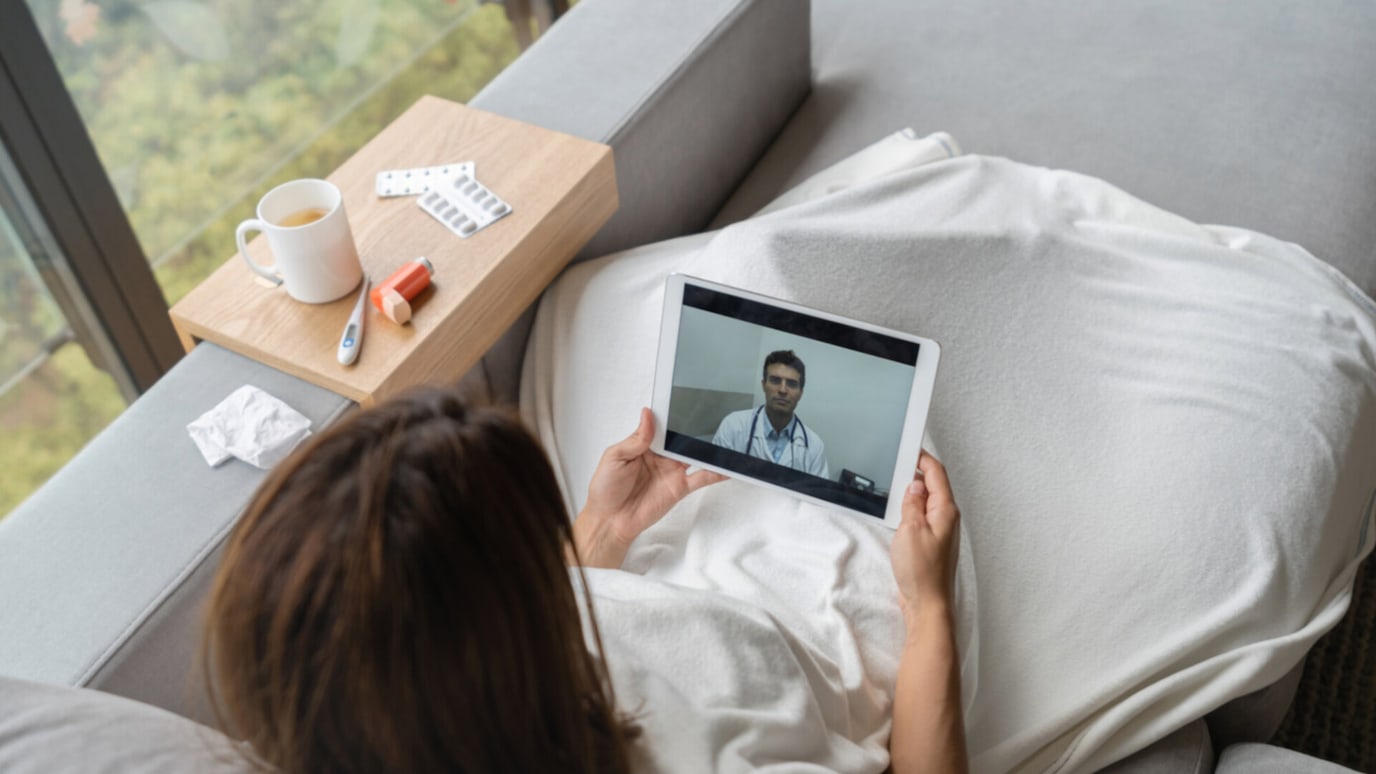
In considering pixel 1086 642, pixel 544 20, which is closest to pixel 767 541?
pixel 1086 642

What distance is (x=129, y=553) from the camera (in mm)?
901

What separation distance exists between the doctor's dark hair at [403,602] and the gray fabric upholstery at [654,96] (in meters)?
0.64

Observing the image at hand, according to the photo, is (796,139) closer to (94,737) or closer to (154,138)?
(154,138)

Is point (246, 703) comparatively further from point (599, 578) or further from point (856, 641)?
point (856, 641)

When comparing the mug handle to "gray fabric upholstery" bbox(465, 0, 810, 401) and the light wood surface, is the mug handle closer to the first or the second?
the light wood surface

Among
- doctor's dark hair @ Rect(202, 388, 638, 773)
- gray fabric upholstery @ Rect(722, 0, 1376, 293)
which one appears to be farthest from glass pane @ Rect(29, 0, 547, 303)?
doctor's dark hair @ Rect(202, 388, 638, 773)

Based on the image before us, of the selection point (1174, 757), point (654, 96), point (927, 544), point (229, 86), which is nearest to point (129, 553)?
point (927, 544)

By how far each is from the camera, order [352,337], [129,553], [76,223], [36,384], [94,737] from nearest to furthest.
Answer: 1. [94,737]
2. [129,553]
3. [352,337]
4. [76,223]
5. [36,384]

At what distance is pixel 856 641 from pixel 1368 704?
2.98 ft

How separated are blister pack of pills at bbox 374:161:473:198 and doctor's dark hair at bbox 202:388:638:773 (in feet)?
2.19

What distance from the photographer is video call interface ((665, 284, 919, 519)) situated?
94 cm

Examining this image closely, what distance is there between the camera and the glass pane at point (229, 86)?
164cm

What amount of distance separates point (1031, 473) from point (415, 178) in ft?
2.46

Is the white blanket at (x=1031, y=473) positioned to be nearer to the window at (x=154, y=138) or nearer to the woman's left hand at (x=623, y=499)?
the woman's left hand at (x=623, y=499)
